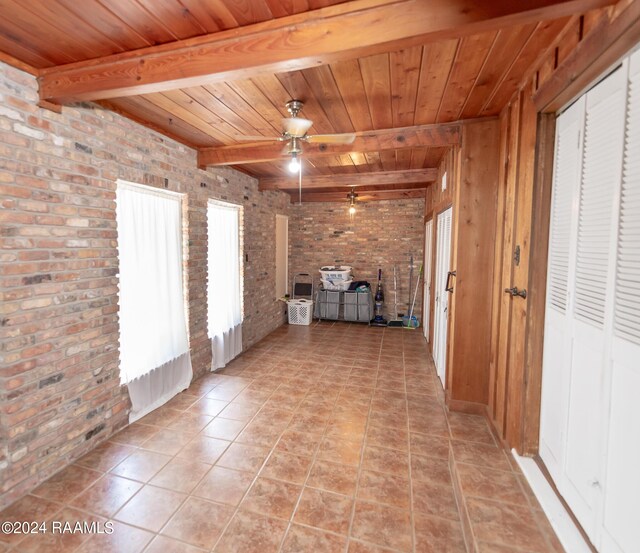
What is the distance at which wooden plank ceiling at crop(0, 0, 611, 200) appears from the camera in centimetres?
134

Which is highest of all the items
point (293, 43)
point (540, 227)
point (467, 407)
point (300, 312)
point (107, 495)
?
point (293, 43)

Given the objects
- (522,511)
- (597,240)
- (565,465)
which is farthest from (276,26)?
(522,511)

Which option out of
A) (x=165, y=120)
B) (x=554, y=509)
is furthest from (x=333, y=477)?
(x=165, y=120)

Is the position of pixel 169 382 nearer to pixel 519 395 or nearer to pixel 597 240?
pixel 519 395

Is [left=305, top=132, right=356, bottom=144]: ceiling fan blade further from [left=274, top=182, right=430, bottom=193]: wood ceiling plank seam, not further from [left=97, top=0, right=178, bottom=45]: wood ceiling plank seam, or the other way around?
[left=274, top=182, right=430, bottom=193]: wood ceiling plank seam

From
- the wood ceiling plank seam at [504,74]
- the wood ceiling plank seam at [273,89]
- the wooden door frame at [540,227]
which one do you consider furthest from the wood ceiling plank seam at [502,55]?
the wood ceiling plank seam at [273,89]

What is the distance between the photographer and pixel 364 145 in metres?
2.89

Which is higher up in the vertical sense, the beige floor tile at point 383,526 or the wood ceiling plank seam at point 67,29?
the wood ceiling plank seam at point 67,29

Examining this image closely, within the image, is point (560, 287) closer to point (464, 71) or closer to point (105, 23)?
point (464, 71)

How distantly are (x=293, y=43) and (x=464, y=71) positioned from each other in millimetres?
1092

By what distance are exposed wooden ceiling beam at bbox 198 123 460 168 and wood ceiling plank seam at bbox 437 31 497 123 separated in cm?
16

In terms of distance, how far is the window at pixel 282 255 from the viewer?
6.14 metres

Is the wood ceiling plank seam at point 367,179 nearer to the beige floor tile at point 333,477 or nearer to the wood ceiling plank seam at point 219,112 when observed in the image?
the wood ceiling plank seam at point 219,112

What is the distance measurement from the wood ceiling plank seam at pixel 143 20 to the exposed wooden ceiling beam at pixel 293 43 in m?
0.05
